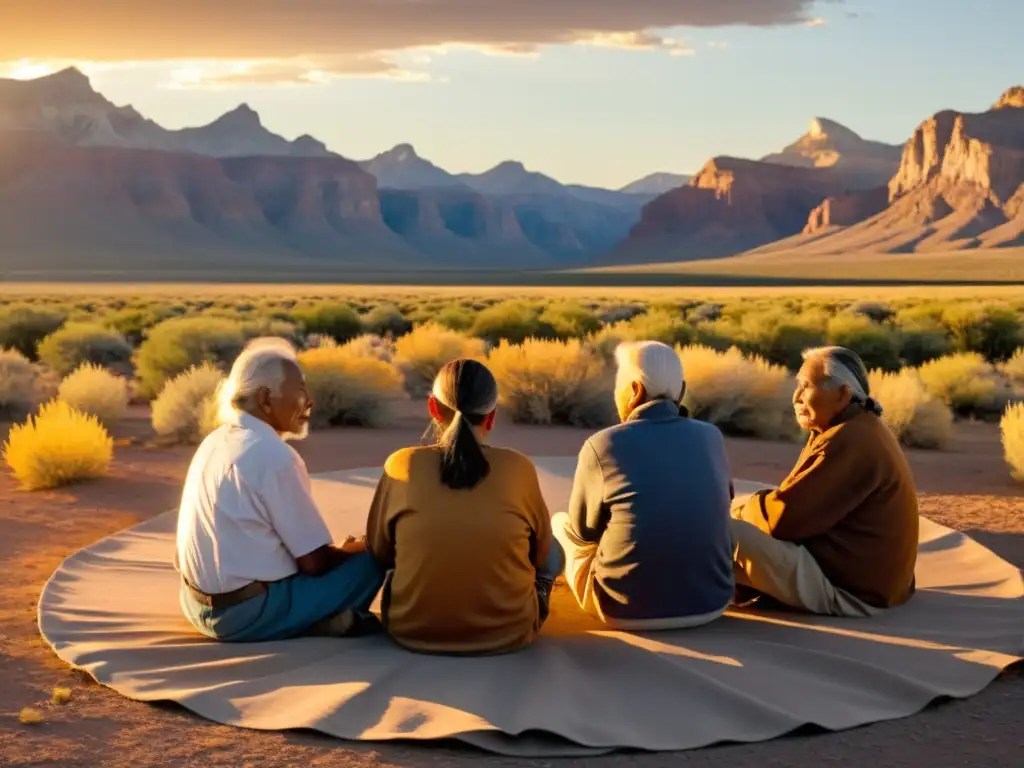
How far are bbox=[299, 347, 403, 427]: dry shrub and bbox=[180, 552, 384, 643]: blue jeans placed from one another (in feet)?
27.6

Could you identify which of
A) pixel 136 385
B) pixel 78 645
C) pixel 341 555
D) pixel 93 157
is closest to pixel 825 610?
pixel 341 555

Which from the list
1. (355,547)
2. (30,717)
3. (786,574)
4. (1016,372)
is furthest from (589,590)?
(1016,372)

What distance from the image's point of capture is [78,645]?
562 centimetres

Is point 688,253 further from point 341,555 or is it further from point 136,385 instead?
point 341,555

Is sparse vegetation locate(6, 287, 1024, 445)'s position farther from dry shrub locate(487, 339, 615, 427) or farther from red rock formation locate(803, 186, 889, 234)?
red rock formation locate(803, 186, 889, 234)

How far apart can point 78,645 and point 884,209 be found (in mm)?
158353

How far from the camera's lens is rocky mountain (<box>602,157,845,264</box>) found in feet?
554

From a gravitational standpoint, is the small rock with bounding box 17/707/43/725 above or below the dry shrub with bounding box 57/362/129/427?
below

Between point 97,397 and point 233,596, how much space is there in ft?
29.9

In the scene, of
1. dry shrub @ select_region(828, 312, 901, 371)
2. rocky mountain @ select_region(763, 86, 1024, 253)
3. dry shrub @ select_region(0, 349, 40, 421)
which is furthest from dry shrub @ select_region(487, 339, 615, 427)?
rocky mountain @ select_region(763, 86, 1024, 253)

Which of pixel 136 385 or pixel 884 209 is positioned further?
pixel 884 209

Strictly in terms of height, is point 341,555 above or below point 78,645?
above

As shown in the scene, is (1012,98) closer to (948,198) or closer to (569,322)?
(948,198)

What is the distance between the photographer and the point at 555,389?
47.2ft
